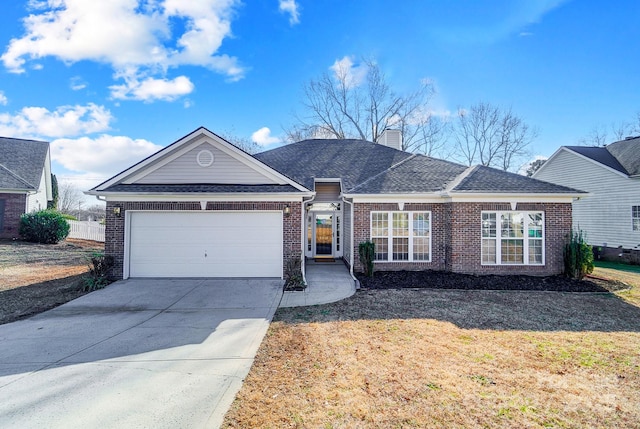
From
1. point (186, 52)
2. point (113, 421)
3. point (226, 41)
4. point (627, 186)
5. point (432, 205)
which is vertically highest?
point (226, 41)

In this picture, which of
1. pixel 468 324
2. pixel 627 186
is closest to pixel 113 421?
pixel 468 324

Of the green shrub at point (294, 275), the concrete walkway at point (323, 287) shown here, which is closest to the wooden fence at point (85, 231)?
the concrete walkway at point (323, 287)

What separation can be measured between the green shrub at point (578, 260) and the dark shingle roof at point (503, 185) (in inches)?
68.9

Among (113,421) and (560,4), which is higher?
(560,4)

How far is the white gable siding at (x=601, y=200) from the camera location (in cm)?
1600

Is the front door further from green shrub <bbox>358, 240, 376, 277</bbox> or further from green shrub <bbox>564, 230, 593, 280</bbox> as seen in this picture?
green shrub <bbox>564, 230, 593, 280</bbox>

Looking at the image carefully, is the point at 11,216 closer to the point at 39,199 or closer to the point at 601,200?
the point at 39,199

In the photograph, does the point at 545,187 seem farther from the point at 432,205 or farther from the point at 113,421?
the point at 113,421

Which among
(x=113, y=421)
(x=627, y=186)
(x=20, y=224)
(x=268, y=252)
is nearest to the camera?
(x=113, y=421)

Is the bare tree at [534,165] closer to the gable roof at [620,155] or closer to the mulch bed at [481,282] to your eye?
the gable roof at [620,155]

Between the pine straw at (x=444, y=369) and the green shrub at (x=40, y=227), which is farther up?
the green shrub at (x=40, y=227)

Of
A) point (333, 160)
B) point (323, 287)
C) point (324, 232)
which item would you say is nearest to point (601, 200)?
point (333, 160)

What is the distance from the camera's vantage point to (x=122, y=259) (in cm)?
1024

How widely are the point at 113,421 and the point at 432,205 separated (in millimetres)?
10841
